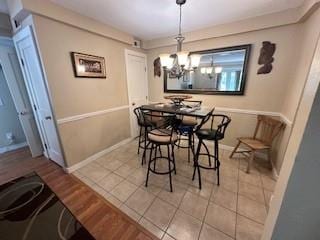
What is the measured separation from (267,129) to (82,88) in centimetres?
Result: 328

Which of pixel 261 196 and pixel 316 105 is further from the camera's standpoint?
pixel 261 196

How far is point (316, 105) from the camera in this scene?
1.65 feet

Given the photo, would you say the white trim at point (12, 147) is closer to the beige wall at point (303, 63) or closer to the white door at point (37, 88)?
the white door at point (37, 88)

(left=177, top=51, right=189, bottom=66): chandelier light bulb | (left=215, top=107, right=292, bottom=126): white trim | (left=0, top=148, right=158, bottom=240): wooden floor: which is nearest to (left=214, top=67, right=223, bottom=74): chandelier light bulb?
(left=215, top=107, right=292, bottom=126): white trim

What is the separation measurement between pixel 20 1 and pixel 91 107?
1552 mm

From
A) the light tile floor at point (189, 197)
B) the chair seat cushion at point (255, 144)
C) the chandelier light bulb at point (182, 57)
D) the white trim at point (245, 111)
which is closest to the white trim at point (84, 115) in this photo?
the light tile floor at point (189, 197)

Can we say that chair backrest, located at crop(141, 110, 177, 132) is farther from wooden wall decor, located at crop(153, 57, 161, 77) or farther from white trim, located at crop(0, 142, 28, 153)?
white trim, located at crop(0, 142, 28, 153)

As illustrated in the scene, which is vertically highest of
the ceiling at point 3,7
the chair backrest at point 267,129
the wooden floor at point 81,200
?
the ceiling at point 3,7

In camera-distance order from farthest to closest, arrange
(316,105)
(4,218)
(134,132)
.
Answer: (134,132) < (4,218) < (316,105)

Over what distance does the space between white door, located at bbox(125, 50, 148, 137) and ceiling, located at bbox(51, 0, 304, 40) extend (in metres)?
0.75

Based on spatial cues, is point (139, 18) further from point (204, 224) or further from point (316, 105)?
point (204, 224)

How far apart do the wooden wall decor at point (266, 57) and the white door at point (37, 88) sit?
3487 millimetres

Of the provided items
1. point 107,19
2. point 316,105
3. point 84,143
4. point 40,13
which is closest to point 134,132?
point 84,143

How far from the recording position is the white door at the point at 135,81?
3.33 metres
